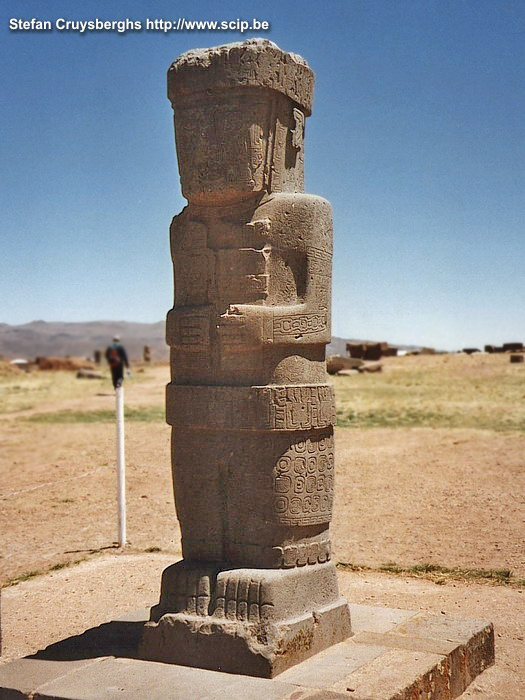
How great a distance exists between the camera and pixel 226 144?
540 cm

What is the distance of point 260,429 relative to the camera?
5316 mm

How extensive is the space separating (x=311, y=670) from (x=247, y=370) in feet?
6.08

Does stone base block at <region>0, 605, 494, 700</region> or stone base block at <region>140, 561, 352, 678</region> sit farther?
stone base block at <region>140, 561, 352, 678</region>

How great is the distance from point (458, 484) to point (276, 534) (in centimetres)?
720

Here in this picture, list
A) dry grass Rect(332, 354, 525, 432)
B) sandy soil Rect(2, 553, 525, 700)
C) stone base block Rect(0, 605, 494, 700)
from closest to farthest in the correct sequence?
stone base block Rect(0, 605, 494, 700), sandy soil Rect(2, 553, 525, 700), dry grass Rect(332, 354, 525, 432)

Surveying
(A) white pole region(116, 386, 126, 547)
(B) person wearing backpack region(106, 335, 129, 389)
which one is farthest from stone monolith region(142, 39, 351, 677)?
(A) white pole region(116, 386, 126, 547)

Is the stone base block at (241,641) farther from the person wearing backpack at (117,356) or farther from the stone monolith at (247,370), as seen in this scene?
the person wearing backpack at (117,356)

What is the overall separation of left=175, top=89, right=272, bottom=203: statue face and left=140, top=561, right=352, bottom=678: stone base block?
96.5 inches

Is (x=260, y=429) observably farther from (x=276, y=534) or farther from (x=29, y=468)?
(x=29, y=468)

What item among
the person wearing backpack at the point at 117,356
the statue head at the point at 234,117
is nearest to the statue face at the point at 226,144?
the statue head at the point at 234,117

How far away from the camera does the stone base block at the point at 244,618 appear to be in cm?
507

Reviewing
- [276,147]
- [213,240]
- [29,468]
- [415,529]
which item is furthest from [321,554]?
[29,468]

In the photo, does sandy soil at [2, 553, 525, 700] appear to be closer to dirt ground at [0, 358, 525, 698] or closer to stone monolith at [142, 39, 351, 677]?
dirt ground at [0, 358, 525, 698]

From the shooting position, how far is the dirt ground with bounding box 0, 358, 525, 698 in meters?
7.30
